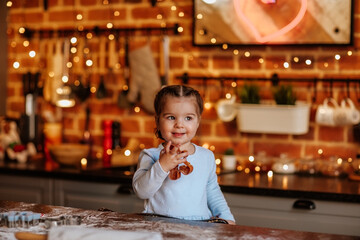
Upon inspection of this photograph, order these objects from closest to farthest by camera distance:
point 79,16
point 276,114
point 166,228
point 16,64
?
point 166,228 < point 276,114 < point 79,16 < point 16,64

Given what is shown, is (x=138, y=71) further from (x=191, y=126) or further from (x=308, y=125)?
(x=191, y=126)

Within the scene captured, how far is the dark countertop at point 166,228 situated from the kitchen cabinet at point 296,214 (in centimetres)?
95

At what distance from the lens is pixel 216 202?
204cm

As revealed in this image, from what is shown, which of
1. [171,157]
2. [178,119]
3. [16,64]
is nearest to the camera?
[171,157]

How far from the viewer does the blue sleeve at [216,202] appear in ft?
6.57

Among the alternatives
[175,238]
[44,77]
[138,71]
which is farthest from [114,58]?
[175,238]

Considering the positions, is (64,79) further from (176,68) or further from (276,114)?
(276,114)

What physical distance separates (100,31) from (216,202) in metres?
1.65

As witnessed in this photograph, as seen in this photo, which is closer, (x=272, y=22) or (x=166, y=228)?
(x=166, y=228)

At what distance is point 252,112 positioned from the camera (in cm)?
286

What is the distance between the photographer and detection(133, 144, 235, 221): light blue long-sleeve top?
1944 millimetres

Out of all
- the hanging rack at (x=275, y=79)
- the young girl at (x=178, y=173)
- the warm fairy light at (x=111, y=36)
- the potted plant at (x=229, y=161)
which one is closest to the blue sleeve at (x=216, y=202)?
the young girl at (x=178, y=173)

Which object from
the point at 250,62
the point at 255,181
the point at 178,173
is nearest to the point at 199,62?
the point at 250,62

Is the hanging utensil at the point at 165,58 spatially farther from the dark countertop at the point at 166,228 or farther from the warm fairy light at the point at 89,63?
the dark countertop at the point at 166,228
